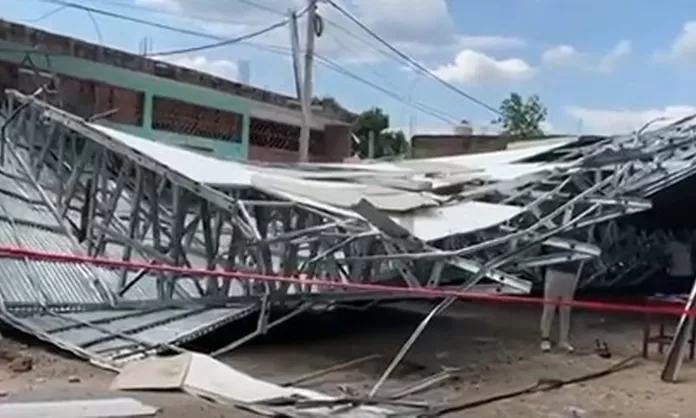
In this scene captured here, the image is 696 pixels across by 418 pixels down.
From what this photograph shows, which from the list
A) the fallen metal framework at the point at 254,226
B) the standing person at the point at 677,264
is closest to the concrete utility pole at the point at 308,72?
the standing person at the point at 677,264

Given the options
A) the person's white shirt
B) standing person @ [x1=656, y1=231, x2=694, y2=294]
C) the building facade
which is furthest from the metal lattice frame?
the person's white shirt

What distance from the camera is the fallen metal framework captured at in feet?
Result: 34.0

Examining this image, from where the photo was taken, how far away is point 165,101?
861 inches

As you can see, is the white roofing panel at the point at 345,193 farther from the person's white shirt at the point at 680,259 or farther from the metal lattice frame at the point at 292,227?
the person's white shirt at the point at 680,259

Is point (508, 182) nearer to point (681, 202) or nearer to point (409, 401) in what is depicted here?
point (409, 401)

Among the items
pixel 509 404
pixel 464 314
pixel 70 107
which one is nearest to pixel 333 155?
pixel 70 107

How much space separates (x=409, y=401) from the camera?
8.70 metres

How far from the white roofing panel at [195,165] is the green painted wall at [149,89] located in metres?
6.01

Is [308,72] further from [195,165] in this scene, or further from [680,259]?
[195,165]

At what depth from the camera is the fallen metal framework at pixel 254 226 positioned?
34.0 feet

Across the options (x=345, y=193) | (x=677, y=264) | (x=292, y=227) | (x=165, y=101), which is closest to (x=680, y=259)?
(x=677, y=264)

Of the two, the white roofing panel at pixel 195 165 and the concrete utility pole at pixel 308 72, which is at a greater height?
the concrete utility pole at pixel 308 72

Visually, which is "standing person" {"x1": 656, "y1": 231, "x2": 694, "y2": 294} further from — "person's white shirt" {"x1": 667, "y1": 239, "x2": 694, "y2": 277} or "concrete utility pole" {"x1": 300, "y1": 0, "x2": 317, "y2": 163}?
"concrete utility pole" {"x1": 300, "y1": 0, "x2": 317, "y2": 163}

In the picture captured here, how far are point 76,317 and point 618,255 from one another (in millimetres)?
10761
